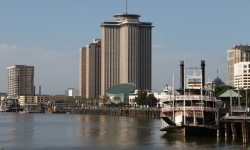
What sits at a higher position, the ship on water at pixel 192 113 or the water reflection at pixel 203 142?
the ship on water at pixel 192 113

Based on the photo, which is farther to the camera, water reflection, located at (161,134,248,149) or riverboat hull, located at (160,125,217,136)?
riverboat hull, located at (160,125,217,136)

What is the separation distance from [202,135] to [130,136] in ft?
45.2

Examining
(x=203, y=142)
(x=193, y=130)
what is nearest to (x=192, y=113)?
(x=193, y=130)

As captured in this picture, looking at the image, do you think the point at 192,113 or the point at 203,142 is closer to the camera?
the point at 203,142

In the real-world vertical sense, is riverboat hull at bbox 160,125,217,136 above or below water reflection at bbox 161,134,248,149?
above

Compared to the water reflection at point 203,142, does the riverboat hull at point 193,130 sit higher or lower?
higher

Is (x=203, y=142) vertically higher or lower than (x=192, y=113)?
lower

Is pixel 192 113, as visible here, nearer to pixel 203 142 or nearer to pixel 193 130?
pixel 193 130

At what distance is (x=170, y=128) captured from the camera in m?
89.0

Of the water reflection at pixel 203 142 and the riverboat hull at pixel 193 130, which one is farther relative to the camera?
the riverboat hull at pixel 193 130

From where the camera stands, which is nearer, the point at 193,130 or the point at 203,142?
the point at 203,142

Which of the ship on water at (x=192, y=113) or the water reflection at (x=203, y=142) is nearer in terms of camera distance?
the water reflection at (x=203, y=142)

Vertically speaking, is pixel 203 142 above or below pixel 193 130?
below

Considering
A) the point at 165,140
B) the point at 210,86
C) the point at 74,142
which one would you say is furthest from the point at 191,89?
the point at 74,142
